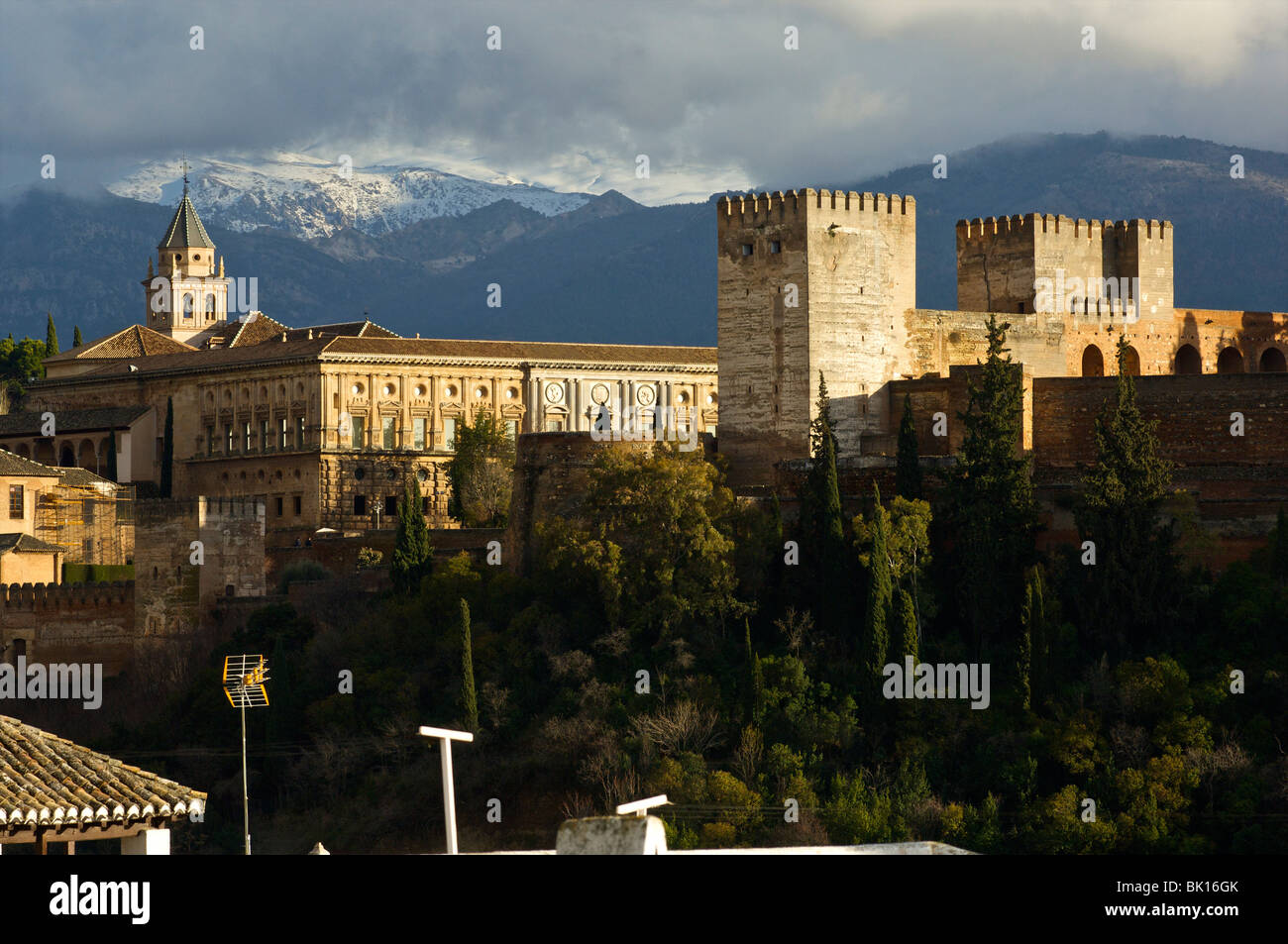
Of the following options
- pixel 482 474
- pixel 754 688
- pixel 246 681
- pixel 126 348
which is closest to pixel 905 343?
pixel 754 688

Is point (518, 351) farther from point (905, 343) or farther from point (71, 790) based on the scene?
point (71, 790)

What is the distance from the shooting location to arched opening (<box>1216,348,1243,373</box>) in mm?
58875

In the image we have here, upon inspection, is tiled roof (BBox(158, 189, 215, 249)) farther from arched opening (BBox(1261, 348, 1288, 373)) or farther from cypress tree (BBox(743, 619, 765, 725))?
cypress tree (BBox(743, 619, 765, 725))

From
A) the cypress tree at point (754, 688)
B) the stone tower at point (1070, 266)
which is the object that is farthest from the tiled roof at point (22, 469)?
the cypress tree at point (754, 688)

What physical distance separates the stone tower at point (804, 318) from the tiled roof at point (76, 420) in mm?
31049

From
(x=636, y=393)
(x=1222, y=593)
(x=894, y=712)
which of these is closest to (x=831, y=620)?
(x=894, y=712)

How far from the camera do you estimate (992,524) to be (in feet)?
148

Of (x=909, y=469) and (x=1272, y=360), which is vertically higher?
(x=1272, y=360)

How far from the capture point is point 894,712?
4306cm

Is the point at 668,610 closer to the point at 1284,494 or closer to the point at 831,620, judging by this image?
the point at 831,620

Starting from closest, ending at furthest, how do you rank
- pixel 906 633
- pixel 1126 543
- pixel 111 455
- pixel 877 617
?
pixel 877 617, pixel 906 633, pixel 1126 543, pixel 111 455

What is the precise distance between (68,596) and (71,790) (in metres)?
36.3

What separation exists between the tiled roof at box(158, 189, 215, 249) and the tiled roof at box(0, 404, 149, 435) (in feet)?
113
